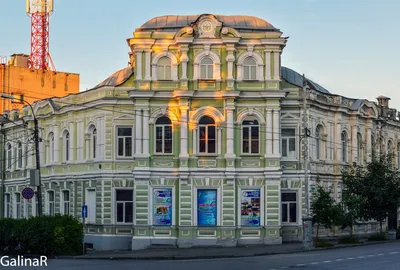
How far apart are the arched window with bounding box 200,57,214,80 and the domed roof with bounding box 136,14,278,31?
2800 millimetres

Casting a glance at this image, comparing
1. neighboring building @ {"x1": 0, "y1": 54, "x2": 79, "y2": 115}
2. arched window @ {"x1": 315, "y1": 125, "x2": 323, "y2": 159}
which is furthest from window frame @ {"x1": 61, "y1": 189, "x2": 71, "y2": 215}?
neighboring building @ {"x1": 0, "y1": 54, "x2": 79, "y2": 115}

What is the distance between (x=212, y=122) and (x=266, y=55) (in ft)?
16.3

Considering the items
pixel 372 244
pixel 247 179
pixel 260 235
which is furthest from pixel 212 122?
pixel 372 244

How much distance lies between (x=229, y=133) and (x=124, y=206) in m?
7.73

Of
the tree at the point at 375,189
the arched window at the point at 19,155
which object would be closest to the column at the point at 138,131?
the tree at the point at 375,189

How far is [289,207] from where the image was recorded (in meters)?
48.3

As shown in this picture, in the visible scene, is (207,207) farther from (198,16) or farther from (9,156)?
(9,156)

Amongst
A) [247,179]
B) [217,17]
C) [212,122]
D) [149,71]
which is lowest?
[247,179]

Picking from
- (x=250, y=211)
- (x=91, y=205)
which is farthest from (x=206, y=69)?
(x=91, y=205)

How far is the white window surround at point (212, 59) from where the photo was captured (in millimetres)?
46688

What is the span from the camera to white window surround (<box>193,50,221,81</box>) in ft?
153

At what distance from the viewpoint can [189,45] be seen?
46.6m

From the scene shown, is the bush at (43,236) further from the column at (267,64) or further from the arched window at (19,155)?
the arched window at (19,155)

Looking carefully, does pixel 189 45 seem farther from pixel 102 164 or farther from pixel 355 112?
pixel 355 112
